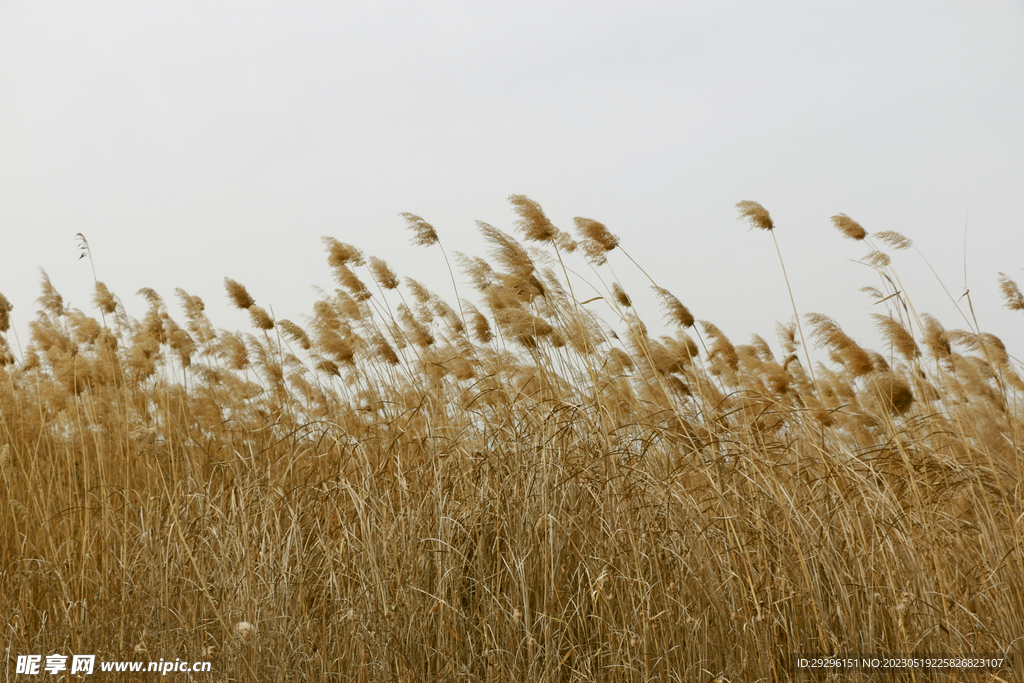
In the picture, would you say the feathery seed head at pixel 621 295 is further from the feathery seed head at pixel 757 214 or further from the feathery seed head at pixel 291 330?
the feathery seed head at pixel 291 330

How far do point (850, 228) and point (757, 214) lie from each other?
49 cm

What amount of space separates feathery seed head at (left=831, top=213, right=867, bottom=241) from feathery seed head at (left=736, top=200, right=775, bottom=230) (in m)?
0.37

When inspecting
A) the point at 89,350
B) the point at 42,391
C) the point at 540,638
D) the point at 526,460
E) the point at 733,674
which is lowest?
the point at 733,674

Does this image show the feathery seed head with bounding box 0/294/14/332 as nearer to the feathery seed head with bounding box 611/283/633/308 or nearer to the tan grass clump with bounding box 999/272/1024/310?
the feathery seed head with bounding box 611/283/633/308

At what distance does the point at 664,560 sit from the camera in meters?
2.71

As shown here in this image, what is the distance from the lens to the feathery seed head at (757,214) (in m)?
3.83

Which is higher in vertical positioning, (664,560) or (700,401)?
(700,401)

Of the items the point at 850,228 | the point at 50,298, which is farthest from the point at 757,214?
the point at 50,298

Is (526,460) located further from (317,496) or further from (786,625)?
(786,625)

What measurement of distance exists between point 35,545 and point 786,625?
127 inches

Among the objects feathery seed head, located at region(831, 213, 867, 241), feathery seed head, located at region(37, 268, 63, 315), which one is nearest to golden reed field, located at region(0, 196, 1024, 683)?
feathery seed head, located at region(831, 213, 867, 241)

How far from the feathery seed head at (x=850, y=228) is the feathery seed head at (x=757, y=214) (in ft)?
1.22

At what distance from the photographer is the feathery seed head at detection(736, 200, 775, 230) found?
3.83 metres

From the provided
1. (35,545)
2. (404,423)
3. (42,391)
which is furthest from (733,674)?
(42,391)
